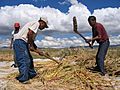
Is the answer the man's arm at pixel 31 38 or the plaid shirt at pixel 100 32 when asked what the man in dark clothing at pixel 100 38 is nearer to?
the plaid shirt at pixel 100 32

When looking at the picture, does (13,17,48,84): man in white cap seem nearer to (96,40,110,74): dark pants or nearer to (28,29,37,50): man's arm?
(28,29,37,50): man's arm

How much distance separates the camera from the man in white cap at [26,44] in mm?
8008

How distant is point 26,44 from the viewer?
8.26 m

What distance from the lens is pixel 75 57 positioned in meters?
11.5

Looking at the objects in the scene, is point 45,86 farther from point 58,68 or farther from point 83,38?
point 83,38

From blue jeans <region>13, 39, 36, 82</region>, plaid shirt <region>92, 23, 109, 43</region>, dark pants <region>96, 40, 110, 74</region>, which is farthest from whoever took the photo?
dark pants <region>96, 40, 110, 74</region>

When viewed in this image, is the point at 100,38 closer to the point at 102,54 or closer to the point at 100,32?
the point at 100,32

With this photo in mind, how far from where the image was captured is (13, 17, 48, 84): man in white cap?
8.01 metres

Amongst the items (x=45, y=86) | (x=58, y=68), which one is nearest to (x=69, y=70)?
(x=58, y=68)

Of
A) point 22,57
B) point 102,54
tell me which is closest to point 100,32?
point 102,54

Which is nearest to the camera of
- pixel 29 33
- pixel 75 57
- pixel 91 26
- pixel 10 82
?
pixel 29 33

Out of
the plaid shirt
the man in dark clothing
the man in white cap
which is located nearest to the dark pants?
the man in dark clothing

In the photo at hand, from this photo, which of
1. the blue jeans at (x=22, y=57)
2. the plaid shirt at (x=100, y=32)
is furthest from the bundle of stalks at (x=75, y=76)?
the plaid shirt at (x=100, y=32)

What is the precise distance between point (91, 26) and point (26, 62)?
2258 mm
